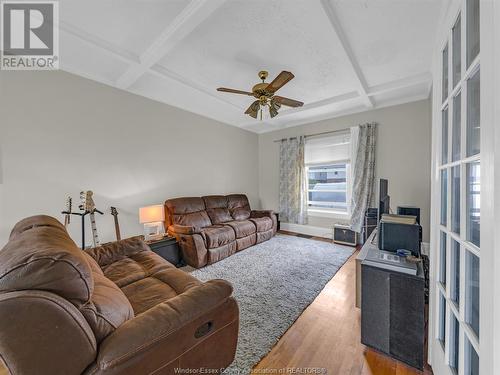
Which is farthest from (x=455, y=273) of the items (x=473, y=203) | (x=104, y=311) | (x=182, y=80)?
(x=182, y=80)

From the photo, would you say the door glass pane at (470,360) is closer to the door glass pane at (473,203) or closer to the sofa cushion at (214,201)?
the door glass pane at (473,203)

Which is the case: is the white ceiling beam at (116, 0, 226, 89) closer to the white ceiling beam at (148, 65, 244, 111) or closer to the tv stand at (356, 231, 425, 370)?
the white ceiling beam at (148, 65, 244, 111)

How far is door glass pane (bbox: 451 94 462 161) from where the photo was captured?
1049 mm

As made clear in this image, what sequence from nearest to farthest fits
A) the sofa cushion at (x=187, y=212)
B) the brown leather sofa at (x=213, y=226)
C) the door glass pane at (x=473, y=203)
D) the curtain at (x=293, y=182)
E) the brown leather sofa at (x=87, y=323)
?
the brown leather sofa at (x=87, y=323) < the door glass pane at (x=473, y=203) < the brown leather sofa at (x=213, y=226) < the sofa cushion at (x=187, y=212) < the curtain at (x=293, y=182)

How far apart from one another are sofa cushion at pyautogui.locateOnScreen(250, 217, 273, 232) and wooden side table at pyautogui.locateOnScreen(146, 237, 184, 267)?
5.00ft

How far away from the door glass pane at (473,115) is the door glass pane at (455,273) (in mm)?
500

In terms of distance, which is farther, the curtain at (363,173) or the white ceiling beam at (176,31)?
the curtain at (363,173)

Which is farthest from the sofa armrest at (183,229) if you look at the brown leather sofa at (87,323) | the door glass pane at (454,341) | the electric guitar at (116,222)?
the door glass pane at (454,341)

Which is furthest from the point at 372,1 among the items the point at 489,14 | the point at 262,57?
the point at 489,14

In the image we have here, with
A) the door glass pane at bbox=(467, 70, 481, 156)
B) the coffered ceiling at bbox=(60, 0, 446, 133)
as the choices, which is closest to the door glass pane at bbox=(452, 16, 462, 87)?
the door glass pane at bbox=(467, 70, 481, 156)

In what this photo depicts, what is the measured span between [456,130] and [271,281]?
223 cm

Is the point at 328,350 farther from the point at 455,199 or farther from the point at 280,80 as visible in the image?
the point at 280,80

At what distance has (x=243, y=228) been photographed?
3648mm

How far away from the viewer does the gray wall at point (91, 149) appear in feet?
7.34
